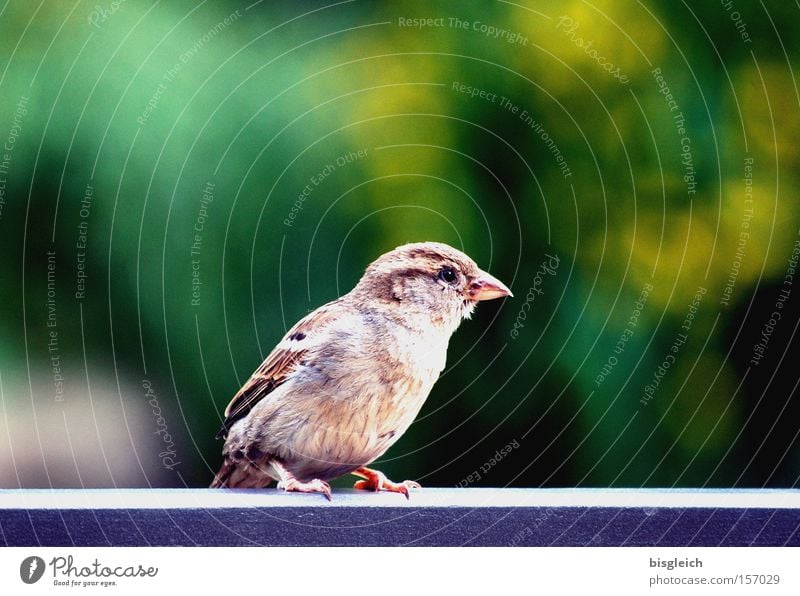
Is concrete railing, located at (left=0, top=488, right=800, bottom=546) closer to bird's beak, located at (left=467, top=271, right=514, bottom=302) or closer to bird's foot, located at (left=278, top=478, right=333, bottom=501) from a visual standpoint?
bird's foot, located at (left=278, top=478, right=333, bottom=501)

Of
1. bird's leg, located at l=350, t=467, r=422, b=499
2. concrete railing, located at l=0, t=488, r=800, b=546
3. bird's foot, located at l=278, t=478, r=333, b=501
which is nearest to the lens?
concrete railing, located at l=0, t=488, r=800, b=546

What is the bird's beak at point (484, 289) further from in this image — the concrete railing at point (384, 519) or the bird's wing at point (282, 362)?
the concrete railing at point (384, 519)

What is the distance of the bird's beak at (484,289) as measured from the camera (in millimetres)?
2148

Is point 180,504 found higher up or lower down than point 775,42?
lower down

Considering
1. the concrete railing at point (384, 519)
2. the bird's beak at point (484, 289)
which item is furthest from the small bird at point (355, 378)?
the concrete railing at point (384, 519)

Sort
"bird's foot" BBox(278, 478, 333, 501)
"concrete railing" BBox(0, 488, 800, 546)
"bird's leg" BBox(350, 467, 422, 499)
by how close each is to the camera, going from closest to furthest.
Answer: "concrete railing" BBox(0, 488, 800, 546) < "bird's foot" BBox(278, 478, 333, 501) < "bird's leg" BBox(350, 467, 422, 499)

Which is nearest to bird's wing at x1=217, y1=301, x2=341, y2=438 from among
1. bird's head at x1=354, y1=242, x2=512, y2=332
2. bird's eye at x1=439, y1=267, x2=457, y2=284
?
bird's head at x1=354, y1=242, x2=512, y2=332

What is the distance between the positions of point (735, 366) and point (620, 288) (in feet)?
1.15

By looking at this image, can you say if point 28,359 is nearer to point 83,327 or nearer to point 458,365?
point 83,327

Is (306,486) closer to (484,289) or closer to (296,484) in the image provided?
(296,484)

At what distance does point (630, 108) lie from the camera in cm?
274

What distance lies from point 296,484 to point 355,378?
0.72 feet

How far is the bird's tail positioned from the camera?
7.19 ft

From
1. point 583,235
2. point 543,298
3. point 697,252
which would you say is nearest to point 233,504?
point 543,298
